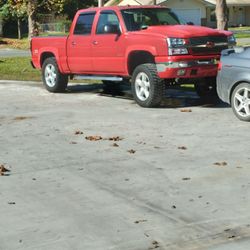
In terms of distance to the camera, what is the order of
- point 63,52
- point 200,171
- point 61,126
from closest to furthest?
1. point 200,171
2. point 61,126
3. point 63,52

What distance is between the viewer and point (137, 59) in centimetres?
1197

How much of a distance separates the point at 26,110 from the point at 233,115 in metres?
4.00

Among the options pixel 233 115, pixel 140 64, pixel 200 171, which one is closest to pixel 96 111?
pixel 140 64

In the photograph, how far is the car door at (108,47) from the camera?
39.8 ft

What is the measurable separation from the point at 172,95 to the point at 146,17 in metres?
1.97

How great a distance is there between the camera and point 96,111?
11438mm

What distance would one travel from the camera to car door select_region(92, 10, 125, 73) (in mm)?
12141

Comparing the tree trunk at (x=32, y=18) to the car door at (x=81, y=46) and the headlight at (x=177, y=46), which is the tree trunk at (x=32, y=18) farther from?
the headlight at (x=177, y=46)

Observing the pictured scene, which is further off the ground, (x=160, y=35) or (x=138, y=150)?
(x=160, y=35)

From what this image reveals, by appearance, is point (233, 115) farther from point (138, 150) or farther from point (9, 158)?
point (9, 158)

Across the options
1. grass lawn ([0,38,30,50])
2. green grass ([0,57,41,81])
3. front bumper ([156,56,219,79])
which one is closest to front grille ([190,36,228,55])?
front bumper ([156,56,219,79])

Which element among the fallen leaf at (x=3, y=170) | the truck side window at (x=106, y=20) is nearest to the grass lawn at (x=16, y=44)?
the truck side window at (x=106, y=20)

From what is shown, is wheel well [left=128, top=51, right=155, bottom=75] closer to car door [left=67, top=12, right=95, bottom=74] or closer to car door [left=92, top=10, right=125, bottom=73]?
car door [left=92, top=10, right=125, bottom=73]

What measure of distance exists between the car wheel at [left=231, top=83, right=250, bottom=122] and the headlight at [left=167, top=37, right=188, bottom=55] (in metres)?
1.54
